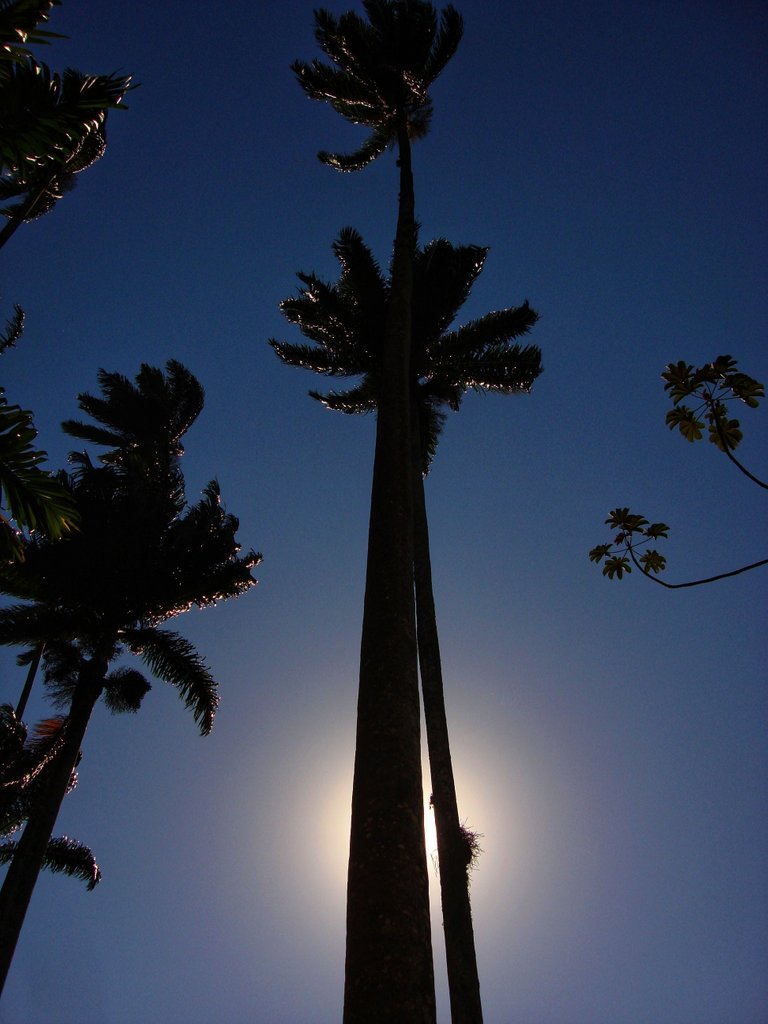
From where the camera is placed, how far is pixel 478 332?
16.0 meters

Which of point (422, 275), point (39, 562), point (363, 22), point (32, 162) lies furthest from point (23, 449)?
point (363, 22)

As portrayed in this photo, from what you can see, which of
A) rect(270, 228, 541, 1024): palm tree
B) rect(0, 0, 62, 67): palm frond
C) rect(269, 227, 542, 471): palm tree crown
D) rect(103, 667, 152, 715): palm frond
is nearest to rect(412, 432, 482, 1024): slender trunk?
rect(270, 228, 541, 1024): palm tree

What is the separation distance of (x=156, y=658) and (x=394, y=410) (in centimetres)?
885

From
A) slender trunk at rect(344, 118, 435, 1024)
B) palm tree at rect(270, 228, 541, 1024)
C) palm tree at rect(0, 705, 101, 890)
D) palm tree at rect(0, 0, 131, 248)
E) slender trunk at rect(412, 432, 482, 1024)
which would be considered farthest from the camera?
palm tree at rect(270, 228, 541, 1024)

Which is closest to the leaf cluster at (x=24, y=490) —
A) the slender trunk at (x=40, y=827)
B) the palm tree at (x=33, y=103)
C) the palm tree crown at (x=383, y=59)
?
the palm tree at (x=33, y=103)

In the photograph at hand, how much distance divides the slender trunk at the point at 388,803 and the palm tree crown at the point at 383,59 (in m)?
12.2

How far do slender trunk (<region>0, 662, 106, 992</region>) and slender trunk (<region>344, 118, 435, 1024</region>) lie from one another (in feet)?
29.1

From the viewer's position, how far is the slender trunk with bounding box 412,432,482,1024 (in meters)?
8.25

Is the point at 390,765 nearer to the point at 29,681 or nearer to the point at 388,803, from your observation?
the point at 388,803

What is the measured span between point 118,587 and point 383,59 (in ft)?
43.4

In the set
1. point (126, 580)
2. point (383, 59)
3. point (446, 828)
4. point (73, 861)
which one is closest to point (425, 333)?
point (383, 59)

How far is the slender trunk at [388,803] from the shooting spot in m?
3.60

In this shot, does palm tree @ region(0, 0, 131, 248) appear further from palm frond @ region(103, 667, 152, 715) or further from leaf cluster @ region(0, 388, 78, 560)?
palm frond @ region(103, 667, 152, 715)

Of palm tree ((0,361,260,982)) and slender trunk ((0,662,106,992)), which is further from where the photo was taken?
palm tree ((0,361,260,982))
